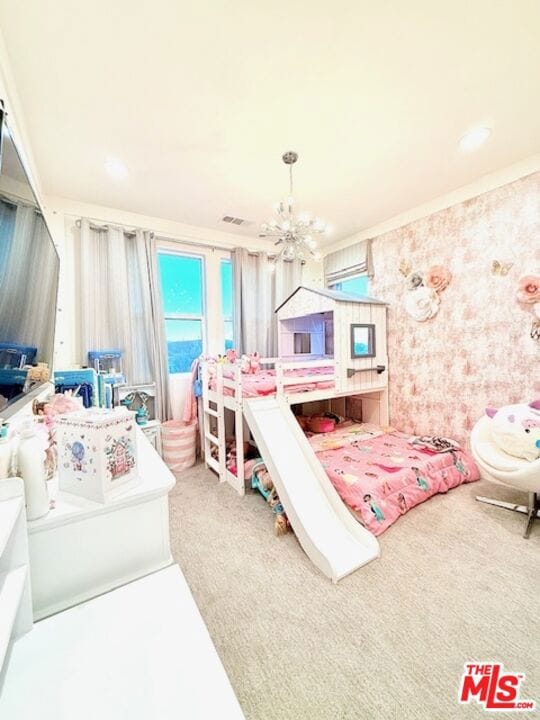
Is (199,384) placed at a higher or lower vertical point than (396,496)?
higher

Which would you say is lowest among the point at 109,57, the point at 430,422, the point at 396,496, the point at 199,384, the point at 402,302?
the point at 396,496

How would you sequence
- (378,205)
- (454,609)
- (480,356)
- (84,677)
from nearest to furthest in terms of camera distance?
(84,677) < (454,609) < (480,356) < (378,205)

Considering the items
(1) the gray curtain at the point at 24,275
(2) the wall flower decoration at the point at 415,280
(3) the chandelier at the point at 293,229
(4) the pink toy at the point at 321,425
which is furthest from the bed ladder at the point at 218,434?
(2) the wall flower decoration at the point at 415,280

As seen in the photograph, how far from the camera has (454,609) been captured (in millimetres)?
1430

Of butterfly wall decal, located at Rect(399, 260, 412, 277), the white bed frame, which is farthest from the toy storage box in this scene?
butterfly wall decal, located at Rect(399, 260, 412, 277)

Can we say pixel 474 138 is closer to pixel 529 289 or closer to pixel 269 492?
pixel 529 289

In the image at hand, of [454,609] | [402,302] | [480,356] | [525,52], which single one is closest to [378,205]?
[402,302]

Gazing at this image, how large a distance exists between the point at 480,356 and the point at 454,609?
2136mm

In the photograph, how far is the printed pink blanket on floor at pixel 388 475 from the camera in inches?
81.9

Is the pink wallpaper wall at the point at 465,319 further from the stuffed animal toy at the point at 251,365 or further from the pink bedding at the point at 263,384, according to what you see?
the stuffed animal toy at the point at 251,365

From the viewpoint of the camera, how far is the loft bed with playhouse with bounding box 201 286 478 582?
1966 millimetres

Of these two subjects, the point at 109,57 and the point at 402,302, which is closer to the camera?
the point at 109,57

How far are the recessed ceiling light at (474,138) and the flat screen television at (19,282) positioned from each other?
2729 millimetres

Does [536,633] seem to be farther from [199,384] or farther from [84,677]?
[199,384]
